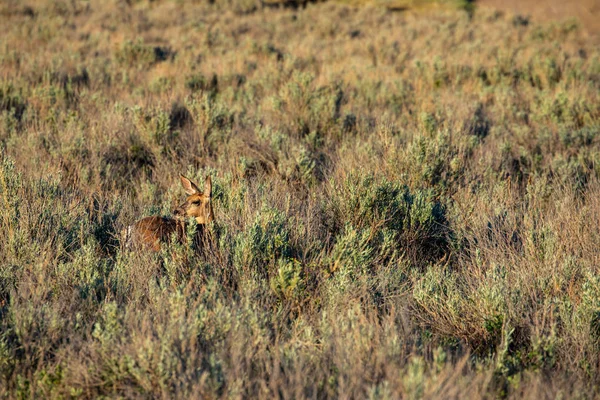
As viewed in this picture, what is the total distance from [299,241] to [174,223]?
3.56ft

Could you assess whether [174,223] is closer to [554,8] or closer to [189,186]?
[189,186]

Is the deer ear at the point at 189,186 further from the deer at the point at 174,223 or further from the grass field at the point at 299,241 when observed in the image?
the grass field at the point at 299,241

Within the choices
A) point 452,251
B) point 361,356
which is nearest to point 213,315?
point 361,356

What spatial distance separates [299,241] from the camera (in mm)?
4156

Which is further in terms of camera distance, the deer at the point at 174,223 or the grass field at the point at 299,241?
the deer at the point at 174,223

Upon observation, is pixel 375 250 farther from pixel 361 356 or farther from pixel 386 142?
pixel 386 142

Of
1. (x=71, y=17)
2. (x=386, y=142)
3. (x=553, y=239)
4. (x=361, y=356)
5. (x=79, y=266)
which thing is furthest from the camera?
(x=71, y=17)

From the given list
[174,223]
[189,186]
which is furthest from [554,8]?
[174,223]

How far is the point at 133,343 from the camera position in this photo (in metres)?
2.76

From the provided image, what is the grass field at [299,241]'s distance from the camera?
2717mm

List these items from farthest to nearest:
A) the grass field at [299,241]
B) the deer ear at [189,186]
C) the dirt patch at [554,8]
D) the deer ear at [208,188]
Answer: the dirt patch at [554,8]
the deer ear at [189,186]
the deer ear at [208,188]
the grass field at [299,241]

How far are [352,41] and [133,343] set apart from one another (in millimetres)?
14255

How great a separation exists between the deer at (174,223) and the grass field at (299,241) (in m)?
0.12

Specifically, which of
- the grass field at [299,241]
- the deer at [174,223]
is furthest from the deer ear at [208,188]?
the grass field at [299,241]
